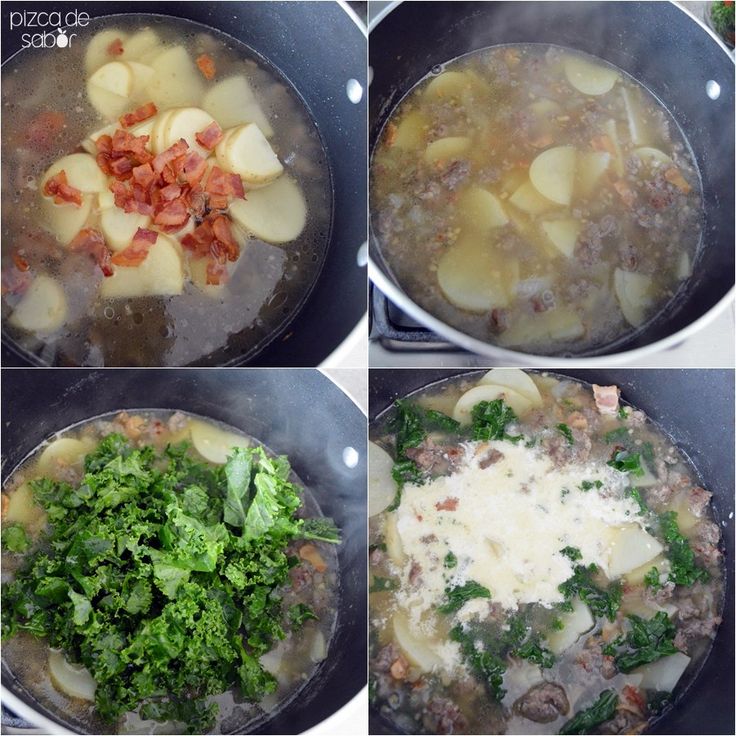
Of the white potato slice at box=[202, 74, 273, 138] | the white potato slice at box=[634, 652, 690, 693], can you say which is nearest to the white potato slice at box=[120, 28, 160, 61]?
the white potato slice at box=[202, 74, 273, 138]

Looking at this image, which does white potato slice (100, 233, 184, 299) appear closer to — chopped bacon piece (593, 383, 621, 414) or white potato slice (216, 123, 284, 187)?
white potato slice (216, 123, 284, 187)

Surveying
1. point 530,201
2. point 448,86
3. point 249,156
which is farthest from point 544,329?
point 249,156

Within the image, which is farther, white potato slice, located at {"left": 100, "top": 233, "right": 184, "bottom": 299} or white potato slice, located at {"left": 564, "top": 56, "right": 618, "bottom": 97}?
white potato slice, located at {"left": 564, "top": 56, "right": 618, "bottom": 97}

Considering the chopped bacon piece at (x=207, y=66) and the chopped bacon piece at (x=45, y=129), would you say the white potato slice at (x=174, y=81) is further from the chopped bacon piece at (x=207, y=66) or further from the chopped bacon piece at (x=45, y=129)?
the chopped bacon piece at (x=45, y=129)

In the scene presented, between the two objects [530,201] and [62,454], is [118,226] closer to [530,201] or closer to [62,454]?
[62,454]

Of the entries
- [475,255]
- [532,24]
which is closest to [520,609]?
[475,255]

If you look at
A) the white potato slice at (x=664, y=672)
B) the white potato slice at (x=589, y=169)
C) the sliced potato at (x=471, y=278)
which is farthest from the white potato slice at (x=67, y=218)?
the white potato slice at (x=664, y=672)
